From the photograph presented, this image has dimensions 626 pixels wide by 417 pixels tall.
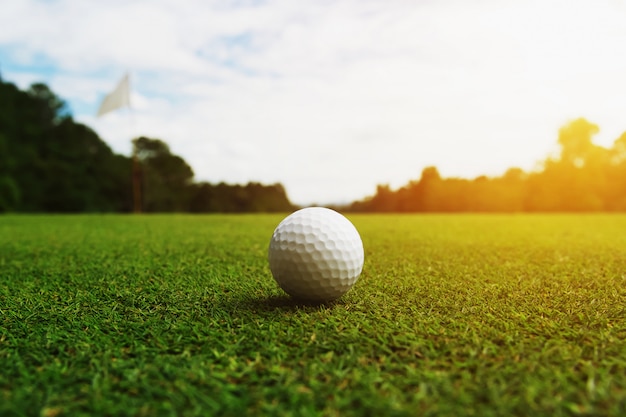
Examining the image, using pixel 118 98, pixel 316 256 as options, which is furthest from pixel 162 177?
pixel 316 256

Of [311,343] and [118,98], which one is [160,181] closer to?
[118,98]

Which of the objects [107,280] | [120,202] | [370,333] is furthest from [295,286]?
[120,202]

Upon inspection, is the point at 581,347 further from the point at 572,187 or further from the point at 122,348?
the point at 572,187

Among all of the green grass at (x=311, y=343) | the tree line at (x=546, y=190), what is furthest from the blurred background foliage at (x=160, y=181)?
the green grass at (x=311, y=343)

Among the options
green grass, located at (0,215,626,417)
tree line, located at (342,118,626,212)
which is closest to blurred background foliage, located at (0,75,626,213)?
tree line, located at (342,118,626,212)

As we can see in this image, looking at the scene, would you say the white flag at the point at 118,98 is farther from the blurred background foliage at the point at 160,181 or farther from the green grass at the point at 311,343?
the green grass at the point at 311,343

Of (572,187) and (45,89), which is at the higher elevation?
(45,89)
